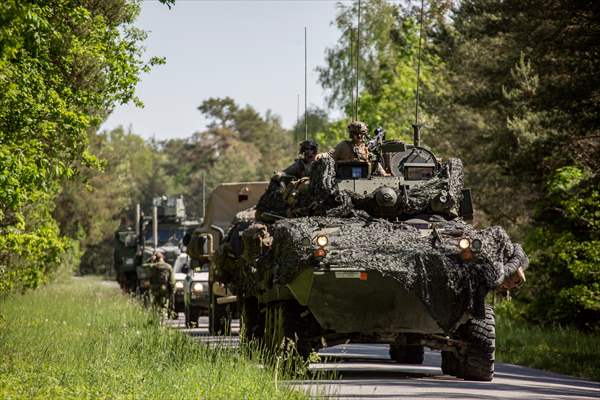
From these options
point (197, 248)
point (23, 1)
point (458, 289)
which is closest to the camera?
point (23, 1)

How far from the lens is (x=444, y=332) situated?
14711 millimetres

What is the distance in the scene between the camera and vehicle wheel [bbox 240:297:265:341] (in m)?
17.3

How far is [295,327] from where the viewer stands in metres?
15.2

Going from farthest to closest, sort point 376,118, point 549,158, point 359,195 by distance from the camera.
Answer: point 376,118 → point 549,158 → point 359,195

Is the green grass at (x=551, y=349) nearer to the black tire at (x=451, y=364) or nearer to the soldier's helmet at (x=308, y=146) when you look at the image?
the black tire at (x=451, y=364)

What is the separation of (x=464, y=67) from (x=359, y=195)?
28.8 m

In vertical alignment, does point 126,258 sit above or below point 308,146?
below

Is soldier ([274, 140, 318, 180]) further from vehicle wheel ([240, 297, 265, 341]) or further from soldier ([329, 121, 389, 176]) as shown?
vehicle wheel ([240, 297, 265, 341])

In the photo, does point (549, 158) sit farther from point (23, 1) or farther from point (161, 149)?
point (161, 149)

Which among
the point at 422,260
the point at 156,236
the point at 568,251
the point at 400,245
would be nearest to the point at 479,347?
the point at 422,260

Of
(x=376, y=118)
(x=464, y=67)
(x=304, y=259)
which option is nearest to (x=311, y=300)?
(x=304, y=259)

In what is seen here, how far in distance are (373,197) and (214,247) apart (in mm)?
8288

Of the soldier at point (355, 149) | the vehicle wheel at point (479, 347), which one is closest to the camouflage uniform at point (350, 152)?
the soldier at point (355, 149)

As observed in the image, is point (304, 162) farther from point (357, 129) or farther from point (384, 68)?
point (384, 68)
